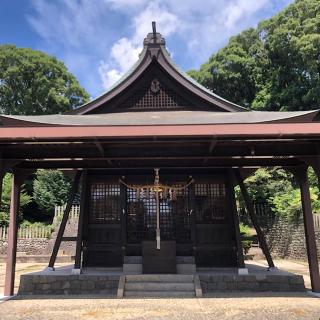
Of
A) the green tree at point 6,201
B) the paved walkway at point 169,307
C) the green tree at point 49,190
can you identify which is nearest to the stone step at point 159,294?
the paved walkway at point 169,307

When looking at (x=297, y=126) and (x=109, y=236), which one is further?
(x=109, y=236)

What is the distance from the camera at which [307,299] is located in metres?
8.56

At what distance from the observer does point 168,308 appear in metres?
7.75

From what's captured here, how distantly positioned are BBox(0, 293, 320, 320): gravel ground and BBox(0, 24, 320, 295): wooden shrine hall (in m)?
1.52

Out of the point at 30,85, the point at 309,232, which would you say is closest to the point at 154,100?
the point at 309,232

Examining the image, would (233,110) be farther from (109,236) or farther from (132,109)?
(109,236)

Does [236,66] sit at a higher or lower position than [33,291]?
higher

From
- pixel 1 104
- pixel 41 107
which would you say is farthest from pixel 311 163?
pixel 1 104

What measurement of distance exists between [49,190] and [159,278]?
23.3 m

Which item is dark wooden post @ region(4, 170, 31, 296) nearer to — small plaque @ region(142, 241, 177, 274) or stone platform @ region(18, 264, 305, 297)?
stone platform @ region(18, 264, 305, 297)

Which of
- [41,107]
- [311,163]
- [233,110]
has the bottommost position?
[311,163]

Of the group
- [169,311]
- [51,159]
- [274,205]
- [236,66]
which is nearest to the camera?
[169,311]

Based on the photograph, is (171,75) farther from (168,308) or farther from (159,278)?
(168,308)

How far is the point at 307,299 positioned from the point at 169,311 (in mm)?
Answer: 3461
